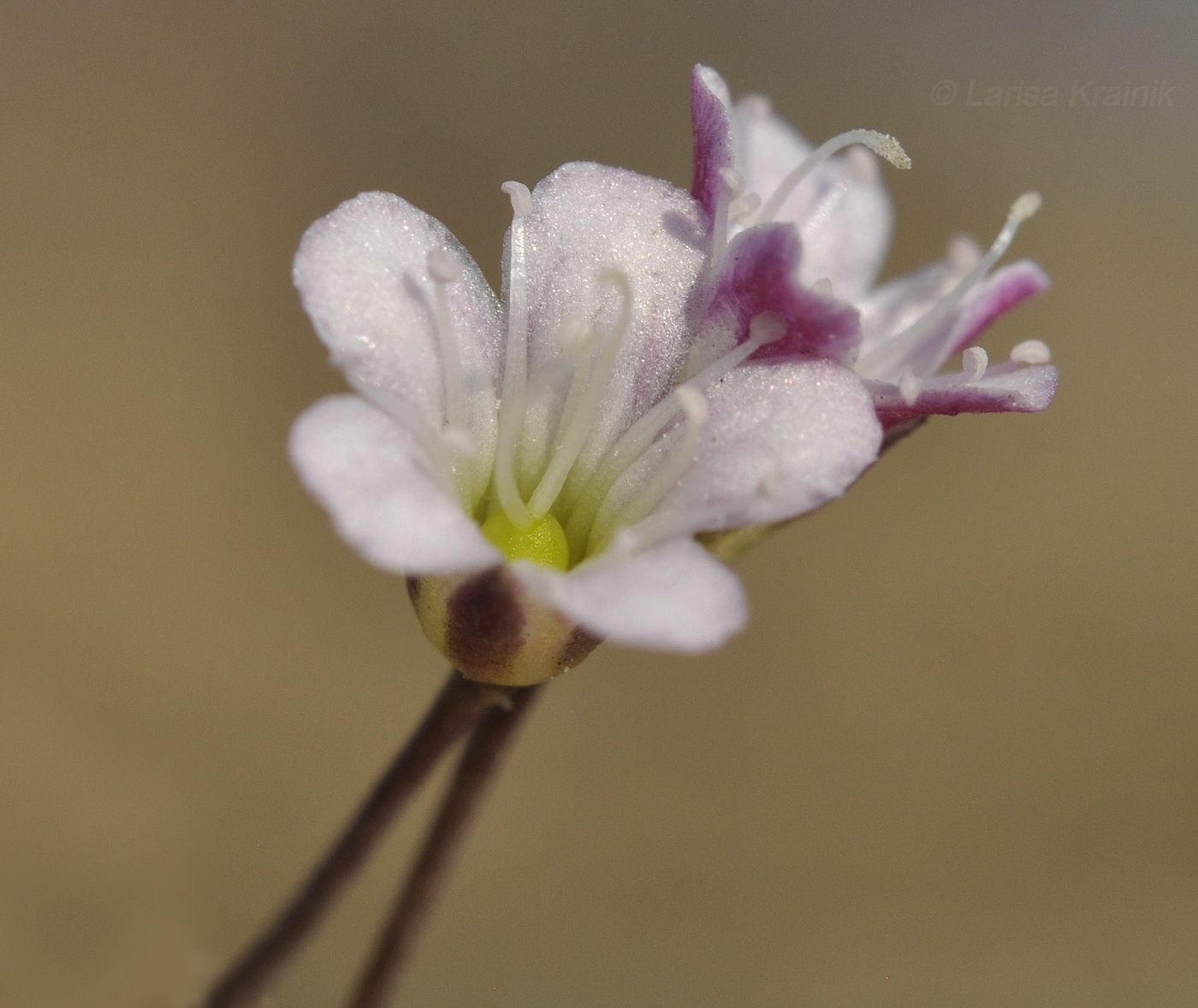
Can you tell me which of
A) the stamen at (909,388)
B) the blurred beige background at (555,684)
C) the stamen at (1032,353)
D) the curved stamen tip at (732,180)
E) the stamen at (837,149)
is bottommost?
the blurred beige background at (555,684)

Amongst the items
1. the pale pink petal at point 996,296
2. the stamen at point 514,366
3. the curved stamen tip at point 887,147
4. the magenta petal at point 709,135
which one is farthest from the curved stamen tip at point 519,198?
the pale pink petal at point 996,296

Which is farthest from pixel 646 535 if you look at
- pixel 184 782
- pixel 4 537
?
pixel 4 537

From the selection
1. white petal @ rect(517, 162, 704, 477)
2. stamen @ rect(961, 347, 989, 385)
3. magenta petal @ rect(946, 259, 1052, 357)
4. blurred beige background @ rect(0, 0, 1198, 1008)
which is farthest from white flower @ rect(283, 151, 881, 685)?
blurred beige background @ rect(0, 0, 1198, 1008)

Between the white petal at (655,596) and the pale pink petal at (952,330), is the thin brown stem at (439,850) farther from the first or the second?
the pale pink petal at (952,330)

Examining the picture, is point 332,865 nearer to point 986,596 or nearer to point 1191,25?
point 986,596

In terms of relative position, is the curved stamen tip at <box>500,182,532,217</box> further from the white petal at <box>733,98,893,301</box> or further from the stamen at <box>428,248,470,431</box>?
the white petal at <box>733,98,893,301</box>

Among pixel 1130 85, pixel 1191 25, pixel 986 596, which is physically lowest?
pixel 986 596

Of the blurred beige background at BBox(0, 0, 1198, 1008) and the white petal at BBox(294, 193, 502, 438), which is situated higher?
the white petal at BBox(294, 193, 502, 438)
